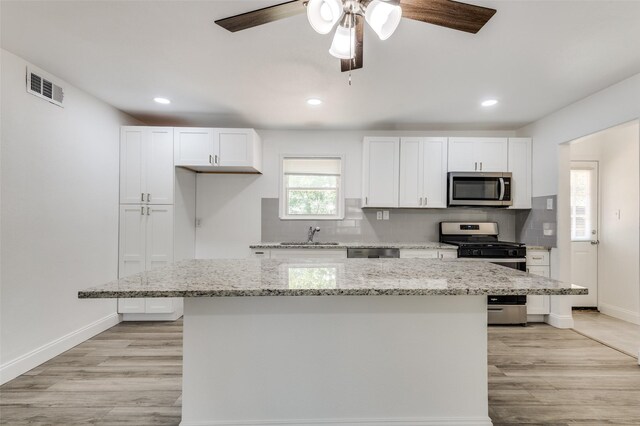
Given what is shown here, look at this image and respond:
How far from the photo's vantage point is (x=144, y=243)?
353cm

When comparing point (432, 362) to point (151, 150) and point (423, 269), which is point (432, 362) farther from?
point (151, 150)

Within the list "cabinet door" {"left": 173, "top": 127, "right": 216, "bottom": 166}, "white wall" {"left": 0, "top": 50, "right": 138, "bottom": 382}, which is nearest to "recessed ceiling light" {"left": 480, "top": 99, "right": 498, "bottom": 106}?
"cabinet door" {"left": 173, "top": 127, "right": 216, "bottom": 166}

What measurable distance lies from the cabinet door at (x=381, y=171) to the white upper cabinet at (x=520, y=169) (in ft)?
4.80

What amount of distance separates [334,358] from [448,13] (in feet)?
6.03

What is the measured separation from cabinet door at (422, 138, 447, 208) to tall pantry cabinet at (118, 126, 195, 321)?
10.1 feet

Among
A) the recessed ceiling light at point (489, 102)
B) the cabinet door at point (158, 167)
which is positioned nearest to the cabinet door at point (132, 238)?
the cabinet door at point (158, 167)

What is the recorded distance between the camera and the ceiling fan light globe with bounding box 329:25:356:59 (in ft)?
5.06

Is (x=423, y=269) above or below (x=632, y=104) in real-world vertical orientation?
below

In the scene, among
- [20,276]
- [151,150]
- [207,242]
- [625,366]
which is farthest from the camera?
[207,242]

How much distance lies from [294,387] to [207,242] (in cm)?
294

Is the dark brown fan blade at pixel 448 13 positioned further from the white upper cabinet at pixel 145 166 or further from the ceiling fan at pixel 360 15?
the white upper cabinet at pixel 145 166

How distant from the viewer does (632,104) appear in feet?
8.60

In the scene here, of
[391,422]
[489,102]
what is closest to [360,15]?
[391,422]

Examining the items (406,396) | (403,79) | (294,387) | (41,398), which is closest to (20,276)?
(41,398)
